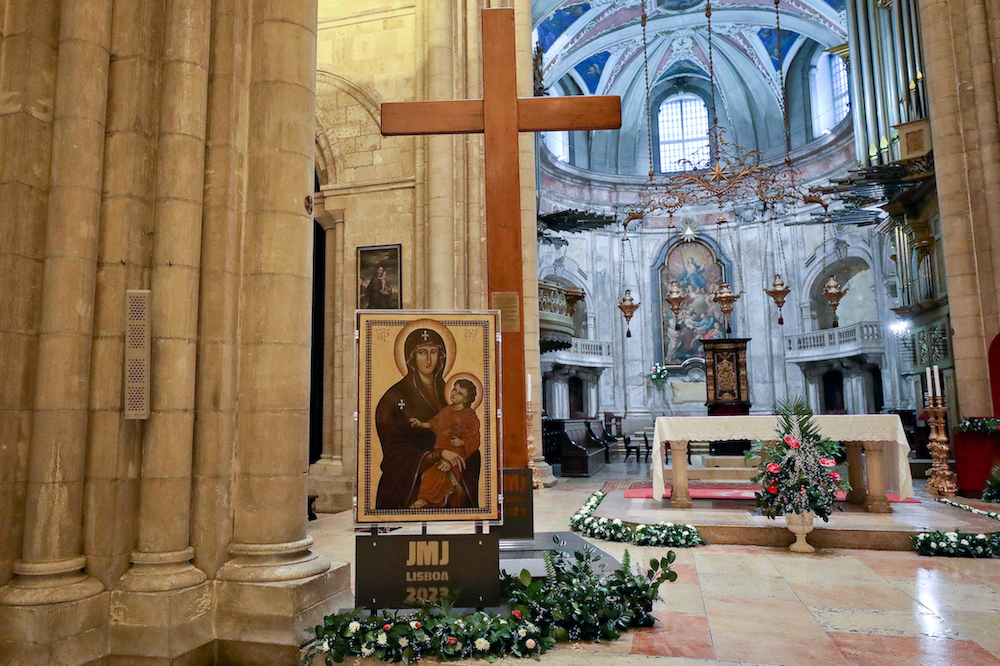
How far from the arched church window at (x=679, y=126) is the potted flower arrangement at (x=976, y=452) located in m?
19.6

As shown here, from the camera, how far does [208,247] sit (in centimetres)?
431

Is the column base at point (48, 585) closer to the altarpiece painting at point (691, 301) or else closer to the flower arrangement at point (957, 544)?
the flower arrangement at point (957, 544)

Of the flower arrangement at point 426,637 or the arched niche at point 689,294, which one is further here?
the arched niche at point 689,294

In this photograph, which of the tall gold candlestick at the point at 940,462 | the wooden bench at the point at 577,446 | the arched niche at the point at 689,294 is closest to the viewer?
the tall gold candlestick at the point at 940,462

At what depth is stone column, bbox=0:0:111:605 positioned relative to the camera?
3.70 meters

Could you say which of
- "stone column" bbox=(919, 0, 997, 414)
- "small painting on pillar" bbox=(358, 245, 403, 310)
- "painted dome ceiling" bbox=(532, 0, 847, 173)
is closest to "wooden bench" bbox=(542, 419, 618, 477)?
"small painting on pillar" bbox=(358, 245, 403, 310)

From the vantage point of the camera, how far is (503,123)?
4.90m

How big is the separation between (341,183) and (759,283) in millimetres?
18480

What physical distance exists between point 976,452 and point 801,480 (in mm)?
4538

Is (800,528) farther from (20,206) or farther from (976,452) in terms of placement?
(20,206)

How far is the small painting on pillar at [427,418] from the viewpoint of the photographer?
3961 mm

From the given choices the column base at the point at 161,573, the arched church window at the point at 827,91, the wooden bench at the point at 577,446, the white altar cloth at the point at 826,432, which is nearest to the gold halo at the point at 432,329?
the column base at the point at 161,573

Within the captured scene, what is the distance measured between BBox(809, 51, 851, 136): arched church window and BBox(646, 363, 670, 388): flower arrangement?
31.4 feet

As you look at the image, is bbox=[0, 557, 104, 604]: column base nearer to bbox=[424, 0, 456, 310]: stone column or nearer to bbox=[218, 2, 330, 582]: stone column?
bbox=[218, 2, 330, 582]: stone column
